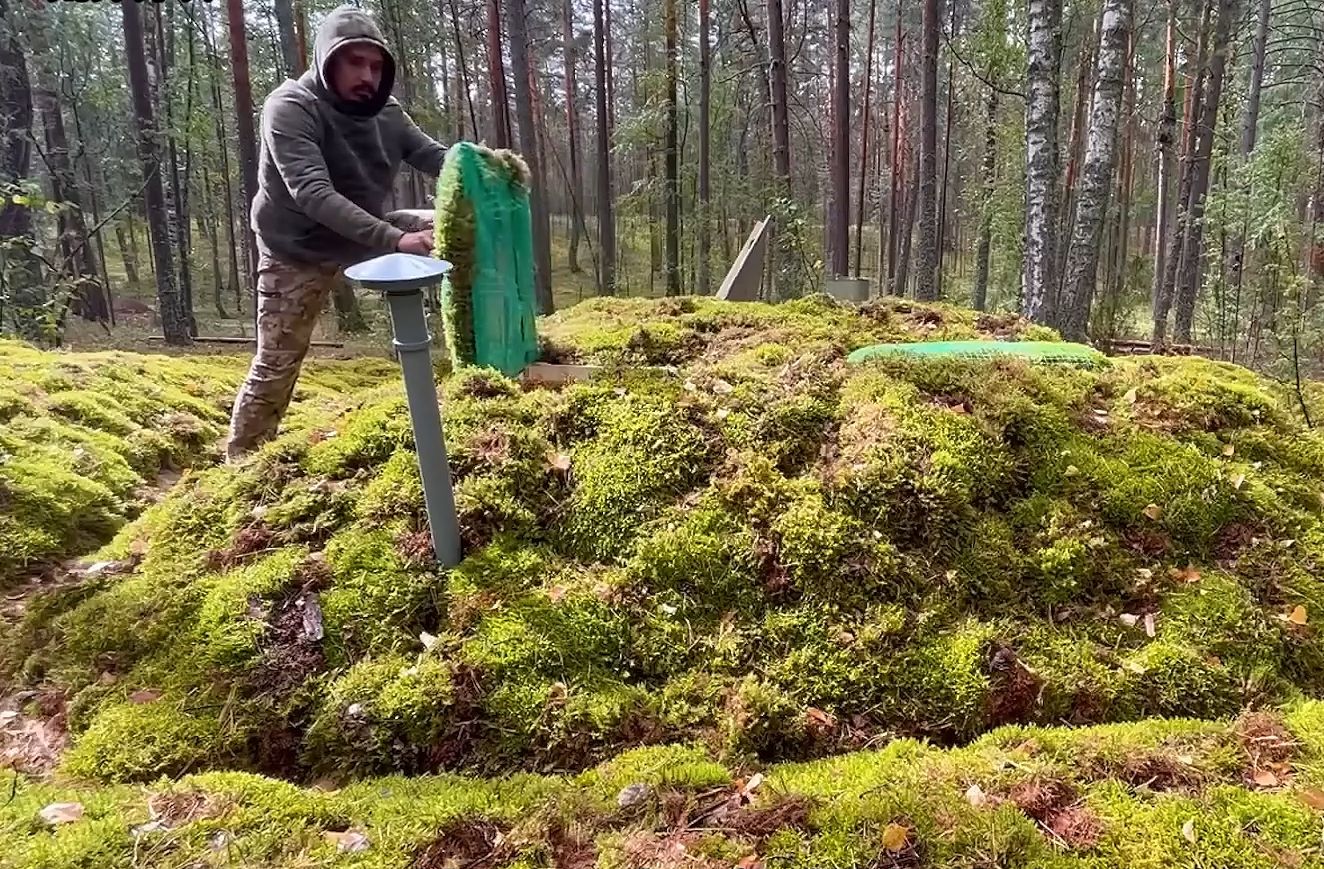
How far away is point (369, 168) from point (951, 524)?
3.25m

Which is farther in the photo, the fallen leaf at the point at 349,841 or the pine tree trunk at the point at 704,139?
the pine tree trunk at the point at 704,139

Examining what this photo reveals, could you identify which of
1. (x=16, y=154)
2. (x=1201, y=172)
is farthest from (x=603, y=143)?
(x=1201, y=172)

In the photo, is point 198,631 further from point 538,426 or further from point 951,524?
point 951,524

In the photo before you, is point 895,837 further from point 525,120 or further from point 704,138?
point 704,138

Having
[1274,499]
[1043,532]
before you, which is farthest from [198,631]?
[1274,499]

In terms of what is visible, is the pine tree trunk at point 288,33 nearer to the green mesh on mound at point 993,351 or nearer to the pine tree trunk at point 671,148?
the pine tree trunk at point 671,148

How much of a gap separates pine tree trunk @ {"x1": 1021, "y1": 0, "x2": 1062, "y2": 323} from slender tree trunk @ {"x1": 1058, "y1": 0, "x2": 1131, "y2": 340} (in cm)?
23

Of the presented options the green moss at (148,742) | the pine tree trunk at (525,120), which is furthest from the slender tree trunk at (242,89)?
the green moss at (148,742)

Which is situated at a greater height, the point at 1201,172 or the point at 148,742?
the point at 1201,172

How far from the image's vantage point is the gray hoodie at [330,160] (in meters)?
3.35

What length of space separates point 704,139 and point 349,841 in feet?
51.4

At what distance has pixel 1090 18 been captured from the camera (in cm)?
1858

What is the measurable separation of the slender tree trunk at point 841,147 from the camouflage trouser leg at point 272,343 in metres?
9.28

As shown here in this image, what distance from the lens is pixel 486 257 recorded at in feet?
12.0
